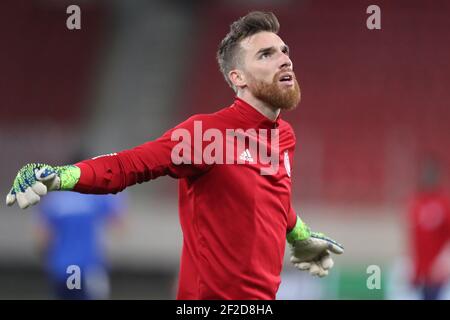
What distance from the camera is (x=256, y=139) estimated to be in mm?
3918

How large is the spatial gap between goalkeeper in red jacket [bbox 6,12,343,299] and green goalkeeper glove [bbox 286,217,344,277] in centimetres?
40

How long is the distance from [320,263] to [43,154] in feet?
28.1

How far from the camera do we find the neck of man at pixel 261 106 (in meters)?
4.01

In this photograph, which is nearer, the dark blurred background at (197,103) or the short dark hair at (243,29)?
the short dark hair at (243,29)

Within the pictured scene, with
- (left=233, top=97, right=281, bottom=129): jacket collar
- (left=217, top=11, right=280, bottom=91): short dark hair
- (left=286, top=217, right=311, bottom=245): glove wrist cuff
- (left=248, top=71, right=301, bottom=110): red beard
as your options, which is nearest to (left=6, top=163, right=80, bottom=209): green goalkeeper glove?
(left=233, top=97, right=281, bottom=129): jacket collar

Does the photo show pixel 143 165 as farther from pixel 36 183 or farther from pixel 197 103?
pixel 197 103

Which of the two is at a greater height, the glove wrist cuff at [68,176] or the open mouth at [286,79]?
the open mouth at [286,79]

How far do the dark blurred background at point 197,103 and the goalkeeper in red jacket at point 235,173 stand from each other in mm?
7115

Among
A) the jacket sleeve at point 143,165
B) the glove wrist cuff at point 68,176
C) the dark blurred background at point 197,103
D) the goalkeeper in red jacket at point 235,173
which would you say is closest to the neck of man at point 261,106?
the goalkeeper in red jacket at point 235,173

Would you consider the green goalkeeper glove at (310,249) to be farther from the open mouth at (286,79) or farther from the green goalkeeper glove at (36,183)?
the green goalkeeper glove at (36,183)

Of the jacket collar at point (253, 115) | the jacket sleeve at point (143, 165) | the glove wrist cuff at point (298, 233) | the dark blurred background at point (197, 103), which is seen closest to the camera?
the jacket sleeve at point (143, 165)

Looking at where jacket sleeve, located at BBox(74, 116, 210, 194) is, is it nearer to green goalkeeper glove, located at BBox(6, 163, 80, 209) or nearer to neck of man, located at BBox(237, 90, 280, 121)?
green goalkeeper glove, located at BBox(6, 163, 80, 209)

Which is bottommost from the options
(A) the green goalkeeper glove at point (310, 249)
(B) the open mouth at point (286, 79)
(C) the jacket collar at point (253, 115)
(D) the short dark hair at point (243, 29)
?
(A) the green goalkeeper glove at point (310, 249)

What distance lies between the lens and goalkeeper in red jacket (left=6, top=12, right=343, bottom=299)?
11.8 ft
